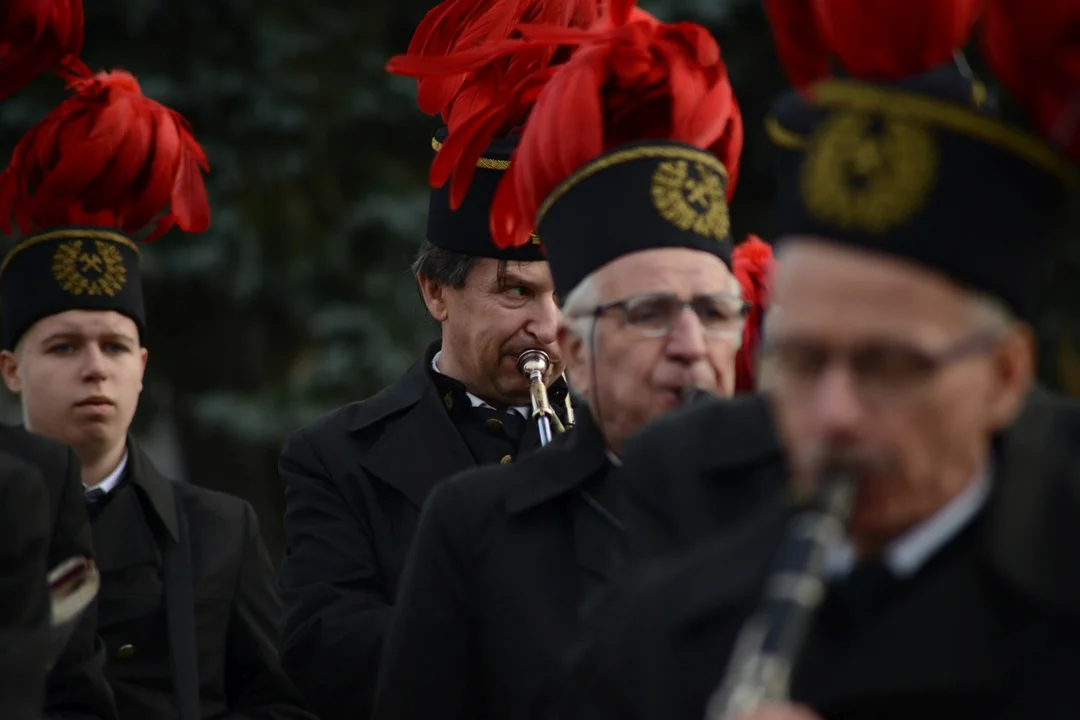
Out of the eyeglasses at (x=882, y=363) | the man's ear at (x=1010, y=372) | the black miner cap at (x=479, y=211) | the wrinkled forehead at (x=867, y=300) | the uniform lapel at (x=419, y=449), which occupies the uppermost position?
the wrinkled forehead at (x=867, y=300)

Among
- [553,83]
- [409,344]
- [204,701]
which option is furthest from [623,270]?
[409,344]

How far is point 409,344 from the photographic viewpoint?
12.1 metres

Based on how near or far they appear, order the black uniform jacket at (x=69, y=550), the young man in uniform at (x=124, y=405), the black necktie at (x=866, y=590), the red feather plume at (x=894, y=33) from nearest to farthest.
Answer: the black necktie at (x=866, y=590)
the red feather plume at (x=894, y=33)
the black uniform jacket at (x=69, y=550)
the young man in uniform at (x=124, y=405)

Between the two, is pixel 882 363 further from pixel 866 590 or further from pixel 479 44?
pixel 479 44

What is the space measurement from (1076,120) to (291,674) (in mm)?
3263

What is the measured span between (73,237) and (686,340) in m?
2.84

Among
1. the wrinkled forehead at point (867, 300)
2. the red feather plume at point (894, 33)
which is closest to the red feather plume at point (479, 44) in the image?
the red feather plume at point (894, 33)

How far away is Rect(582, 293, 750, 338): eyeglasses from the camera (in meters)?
4.56

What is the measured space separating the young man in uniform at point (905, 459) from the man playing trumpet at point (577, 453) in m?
1.25

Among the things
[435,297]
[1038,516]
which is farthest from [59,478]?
[1038,516]

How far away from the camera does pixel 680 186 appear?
15.7 feet

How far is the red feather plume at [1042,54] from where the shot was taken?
314 cm

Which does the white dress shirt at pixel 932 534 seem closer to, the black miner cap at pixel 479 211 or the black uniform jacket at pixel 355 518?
the black uniform jacket at pixel 355 518

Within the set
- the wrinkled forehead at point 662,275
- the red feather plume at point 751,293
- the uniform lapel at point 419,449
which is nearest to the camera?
the wrinkled forehead at point 662,275
